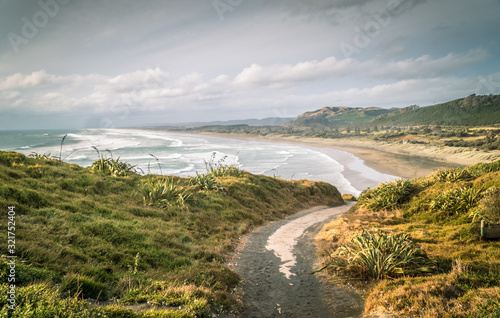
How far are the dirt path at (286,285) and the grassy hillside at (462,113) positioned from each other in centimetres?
13741

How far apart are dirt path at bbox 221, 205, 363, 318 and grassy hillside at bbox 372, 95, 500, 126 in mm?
137409

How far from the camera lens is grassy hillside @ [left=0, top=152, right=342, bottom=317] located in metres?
3.75

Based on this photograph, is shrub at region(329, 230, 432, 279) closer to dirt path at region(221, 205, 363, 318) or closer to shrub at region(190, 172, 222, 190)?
dirt path at region(221, 205, 363, 318)

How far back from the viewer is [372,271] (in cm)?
581

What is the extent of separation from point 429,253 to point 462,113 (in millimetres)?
171994

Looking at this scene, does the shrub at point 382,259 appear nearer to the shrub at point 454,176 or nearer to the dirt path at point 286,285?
the dirt path at point 286,285

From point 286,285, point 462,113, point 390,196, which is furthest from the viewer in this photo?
point 462,113

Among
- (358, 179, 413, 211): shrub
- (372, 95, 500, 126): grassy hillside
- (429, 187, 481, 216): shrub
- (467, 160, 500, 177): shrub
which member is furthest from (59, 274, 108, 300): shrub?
(372, 95, 500, 126): grassy hillside

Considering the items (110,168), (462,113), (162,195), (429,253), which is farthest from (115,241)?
(462,113)

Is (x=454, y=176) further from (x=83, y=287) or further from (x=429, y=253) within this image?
(x=83, y=287)

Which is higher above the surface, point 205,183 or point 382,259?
point 205,183

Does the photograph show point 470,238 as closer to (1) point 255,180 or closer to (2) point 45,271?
(2) point 45,271

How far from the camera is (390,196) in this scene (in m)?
11.1

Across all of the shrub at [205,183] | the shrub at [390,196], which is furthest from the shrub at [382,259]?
the shrub at [205,183]
